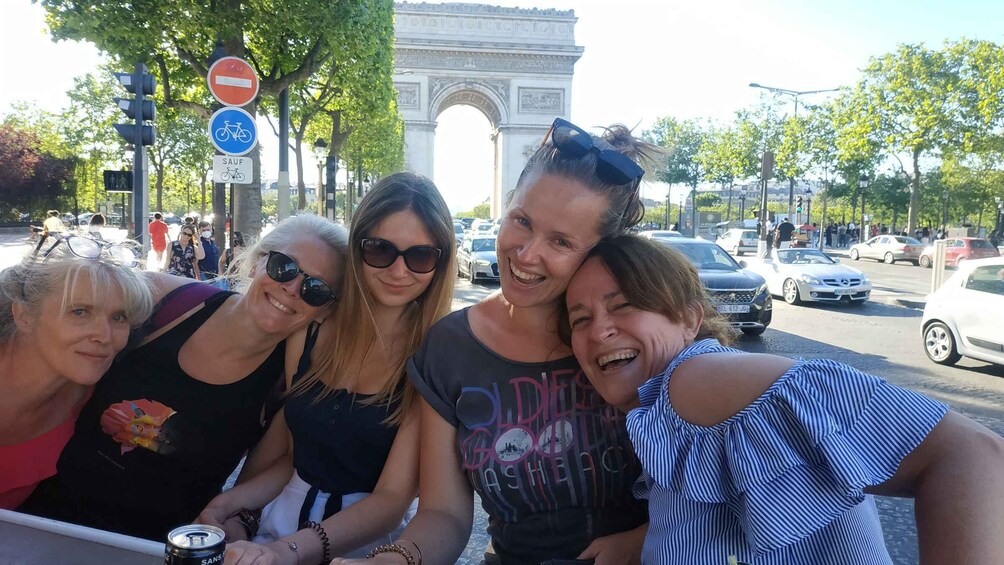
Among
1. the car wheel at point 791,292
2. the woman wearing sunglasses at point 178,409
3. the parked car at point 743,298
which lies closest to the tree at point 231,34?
the parked car at point 743,298

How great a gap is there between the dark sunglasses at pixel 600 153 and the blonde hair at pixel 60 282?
143 centimetres

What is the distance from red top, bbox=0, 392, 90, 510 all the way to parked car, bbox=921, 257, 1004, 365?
354 inches

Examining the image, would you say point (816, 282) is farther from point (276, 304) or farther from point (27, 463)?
point (27, 463)

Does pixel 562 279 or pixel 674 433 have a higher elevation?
pixel 562 279

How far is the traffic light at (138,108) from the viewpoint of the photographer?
9.14m

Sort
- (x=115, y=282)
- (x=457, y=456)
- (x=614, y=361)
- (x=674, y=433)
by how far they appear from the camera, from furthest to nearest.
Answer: (x=115, y=282) → (x=457, y=456) → (x=614, y=361) → (x=674, y=433)

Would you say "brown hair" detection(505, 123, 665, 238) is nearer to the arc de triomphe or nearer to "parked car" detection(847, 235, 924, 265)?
"parked car" detection(847, 235, 924, 265)

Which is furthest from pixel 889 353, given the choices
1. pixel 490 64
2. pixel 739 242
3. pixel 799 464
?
pixel 490 64

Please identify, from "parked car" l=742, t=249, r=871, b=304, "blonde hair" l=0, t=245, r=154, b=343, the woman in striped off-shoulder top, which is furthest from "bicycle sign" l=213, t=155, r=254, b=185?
"parked car" l=742, t=249, r=871, b=304

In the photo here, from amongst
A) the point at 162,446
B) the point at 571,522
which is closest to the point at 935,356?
the point at 571,522

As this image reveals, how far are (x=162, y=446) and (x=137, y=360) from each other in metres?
0.30

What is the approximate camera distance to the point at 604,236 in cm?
193

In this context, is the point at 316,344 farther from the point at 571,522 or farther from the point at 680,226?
the point at 680,226

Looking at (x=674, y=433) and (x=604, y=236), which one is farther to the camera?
(x=604, y=236)
